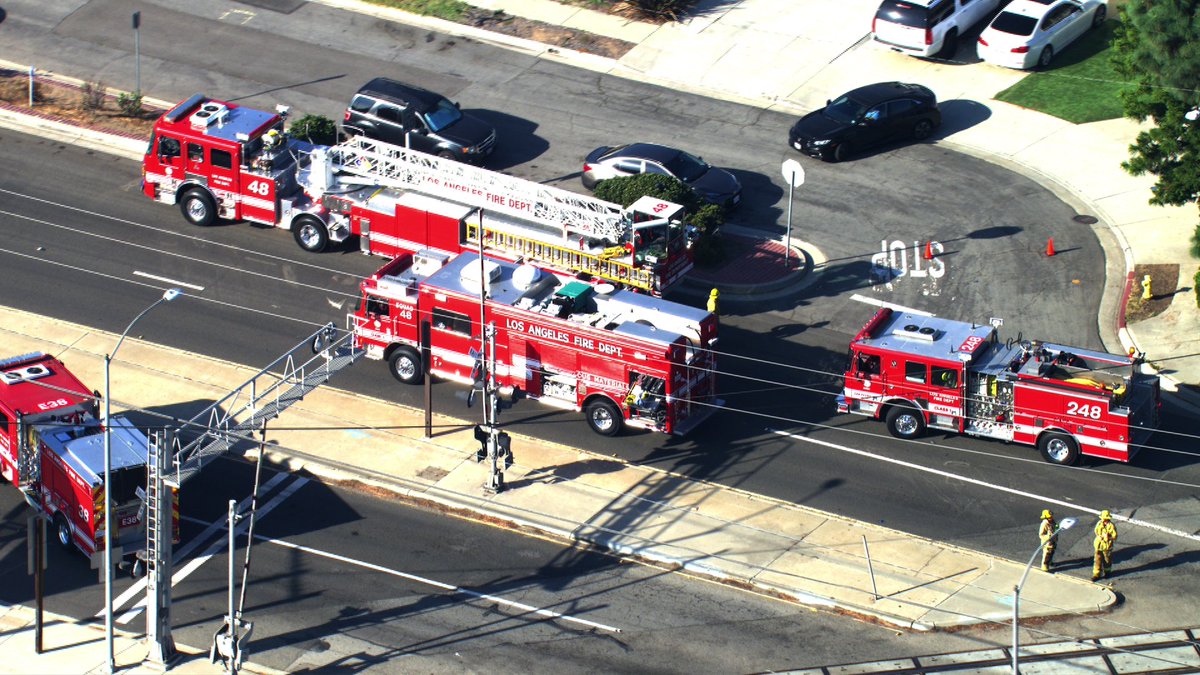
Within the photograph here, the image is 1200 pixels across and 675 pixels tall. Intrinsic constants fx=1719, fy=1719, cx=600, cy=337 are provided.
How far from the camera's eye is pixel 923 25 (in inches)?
2287

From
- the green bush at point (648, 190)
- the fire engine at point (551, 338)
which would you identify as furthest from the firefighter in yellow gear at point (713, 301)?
the green bush at point (648, 190)

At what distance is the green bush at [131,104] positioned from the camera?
5569 cm

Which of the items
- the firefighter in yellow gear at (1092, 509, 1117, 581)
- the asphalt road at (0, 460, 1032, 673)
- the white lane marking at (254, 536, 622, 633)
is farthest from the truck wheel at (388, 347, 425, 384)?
the firefighter in yellow gear at (1092, 509, 1117, 581)

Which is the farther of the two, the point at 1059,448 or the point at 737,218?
the point at 737,218

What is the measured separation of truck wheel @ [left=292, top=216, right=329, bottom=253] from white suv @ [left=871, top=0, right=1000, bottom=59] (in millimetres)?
21568

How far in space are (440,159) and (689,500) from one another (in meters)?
13.1

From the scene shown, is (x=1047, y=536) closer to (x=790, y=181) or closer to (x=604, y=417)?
(x=604, y=417)

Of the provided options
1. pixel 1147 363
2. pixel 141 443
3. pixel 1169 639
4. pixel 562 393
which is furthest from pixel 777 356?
pixel 141 443

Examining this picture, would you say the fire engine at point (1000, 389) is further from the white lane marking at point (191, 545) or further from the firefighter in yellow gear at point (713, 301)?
the white lane marking at point (191, 545)

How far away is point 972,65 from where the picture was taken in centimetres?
5912

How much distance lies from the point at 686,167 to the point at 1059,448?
15722 millimetres

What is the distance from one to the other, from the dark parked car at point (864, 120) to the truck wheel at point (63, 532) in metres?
26.5

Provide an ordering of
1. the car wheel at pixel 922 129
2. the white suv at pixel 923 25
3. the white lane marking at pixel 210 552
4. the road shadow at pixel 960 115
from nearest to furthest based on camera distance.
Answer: the white lane marking at pixel 210 552, the car wheel at pixel 922 129, the road shadow at pixel 960 115, the white suv at pixel 923 25

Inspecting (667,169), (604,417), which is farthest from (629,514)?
(667,169)
